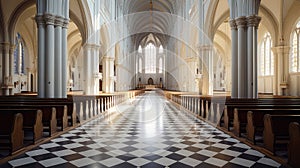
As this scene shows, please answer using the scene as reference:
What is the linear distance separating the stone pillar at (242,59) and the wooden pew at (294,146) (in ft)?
24.3

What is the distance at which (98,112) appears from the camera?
1201cm

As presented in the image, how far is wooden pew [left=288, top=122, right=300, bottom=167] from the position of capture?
3953 mm

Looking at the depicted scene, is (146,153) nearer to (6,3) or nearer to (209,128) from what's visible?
(209,128)

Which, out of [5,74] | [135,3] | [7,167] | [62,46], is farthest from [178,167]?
[135,3]

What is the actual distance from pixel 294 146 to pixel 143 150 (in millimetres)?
3004

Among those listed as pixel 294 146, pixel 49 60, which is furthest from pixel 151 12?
pixel 294 146

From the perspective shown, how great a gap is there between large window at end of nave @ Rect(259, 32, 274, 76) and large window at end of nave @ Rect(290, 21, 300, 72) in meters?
3.10

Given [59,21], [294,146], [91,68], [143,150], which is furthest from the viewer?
[91,68]

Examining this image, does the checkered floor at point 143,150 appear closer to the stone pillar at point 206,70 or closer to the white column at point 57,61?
the white column at point 57,61

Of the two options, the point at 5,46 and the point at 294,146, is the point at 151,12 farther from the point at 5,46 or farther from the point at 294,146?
the point at 294,146

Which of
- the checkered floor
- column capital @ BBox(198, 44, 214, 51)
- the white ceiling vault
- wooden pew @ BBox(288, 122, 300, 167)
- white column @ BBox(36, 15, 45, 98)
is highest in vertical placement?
the white ceiling vault

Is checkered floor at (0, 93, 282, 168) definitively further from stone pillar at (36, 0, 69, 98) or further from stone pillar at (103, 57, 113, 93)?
stone pillar at (103, 57, 113, 93)

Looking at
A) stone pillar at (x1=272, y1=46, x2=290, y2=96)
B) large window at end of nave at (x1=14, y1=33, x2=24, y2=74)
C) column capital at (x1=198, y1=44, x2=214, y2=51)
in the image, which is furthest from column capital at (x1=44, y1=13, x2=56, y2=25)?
stone pillar at (x1=272, y1=46, x2=290, y2=96)

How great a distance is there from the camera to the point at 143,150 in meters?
5.42
